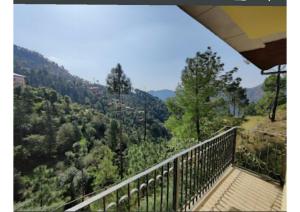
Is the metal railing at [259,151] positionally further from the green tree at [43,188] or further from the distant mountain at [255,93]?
the green tree at [43,188]

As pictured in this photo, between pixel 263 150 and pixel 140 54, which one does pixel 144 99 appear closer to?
pixel 140 54

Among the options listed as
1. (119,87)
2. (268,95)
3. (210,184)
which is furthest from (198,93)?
(119,87)

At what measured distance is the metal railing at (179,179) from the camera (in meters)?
1.46

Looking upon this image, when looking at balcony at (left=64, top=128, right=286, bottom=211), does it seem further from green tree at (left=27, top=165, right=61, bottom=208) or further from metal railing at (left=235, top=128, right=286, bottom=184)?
green tree at (left=27, top=165, right=61, bottom=208)

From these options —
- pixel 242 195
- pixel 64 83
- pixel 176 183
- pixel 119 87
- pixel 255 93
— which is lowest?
pixel 242 195

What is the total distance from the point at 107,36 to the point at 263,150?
24567mm

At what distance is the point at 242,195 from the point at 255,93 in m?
14.2

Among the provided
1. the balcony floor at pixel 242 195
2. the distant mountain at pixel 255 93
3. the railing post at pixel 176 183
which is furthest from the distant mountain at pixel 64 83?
the railing post at pixel 176 183

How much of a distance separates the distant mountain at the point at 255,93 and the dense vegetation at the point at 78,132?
0.63 meters

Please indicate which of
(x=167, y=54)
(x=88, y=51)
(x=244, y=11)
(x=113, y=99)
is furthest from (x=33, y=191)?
(x=244, y=11)

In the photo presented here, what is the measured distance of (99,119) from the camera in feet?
90.6

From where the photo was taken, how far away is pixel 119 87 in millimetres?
23797

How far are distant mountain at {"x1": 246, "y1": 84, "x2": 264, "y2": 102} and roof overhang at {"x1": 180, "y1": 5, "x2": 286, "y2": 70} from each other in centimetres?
1326

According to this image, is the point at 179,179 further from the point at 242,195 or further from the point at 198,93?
the point at 198,93
